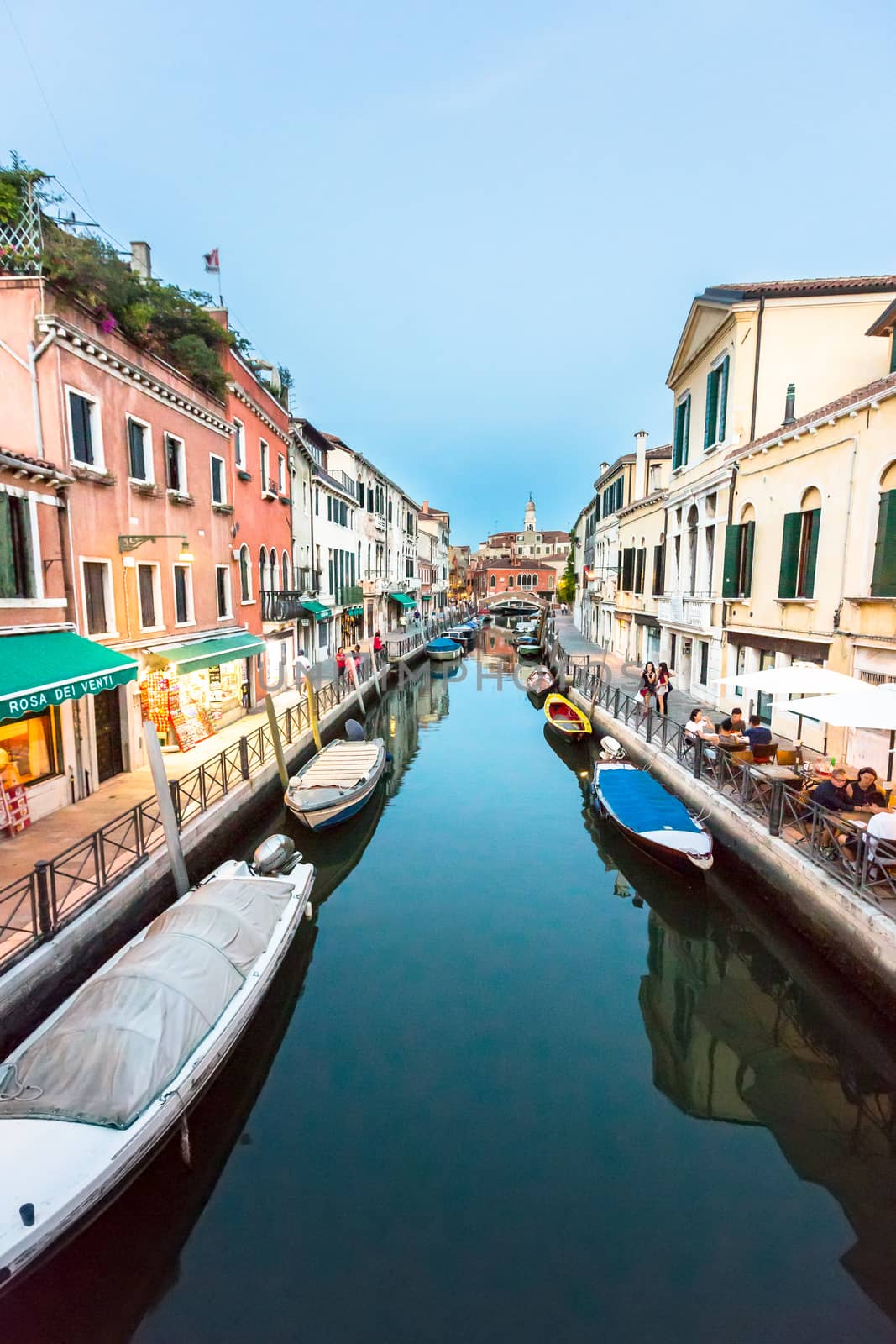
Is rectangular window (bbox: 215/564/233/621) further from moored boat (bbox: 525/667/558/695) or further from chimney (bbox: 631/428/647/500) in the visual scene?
chimney (bbox: 631/428/647/500)

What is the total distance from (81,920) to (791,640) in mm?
13812

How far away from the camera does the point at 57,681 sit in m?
9.04

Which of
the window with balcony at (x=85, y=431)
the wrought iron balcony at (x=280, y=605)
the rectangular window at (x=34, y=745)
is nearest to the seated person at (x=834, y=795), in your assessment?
the rectangular window at (x=34, y=745)

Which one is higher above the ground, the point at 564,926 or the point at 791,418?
the point at 791,418

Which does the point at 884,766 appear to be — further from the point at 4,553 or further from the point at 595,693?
the point at 4,553

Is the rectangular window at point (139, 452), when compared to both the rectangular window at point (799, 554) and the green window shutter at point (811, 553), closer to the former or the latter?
the rectangular window at point (799, 554)

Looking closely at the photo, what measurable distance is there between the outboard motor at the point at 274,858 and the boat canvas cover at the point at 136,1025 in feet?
7.05

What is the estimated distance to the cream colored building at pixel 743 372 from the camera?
1603 centimetres

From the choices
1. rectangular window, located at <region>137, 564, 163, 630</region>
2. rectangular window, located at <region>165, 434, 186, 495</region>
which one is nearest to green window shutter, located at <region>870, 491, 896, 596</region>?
rectangular window, located at <region>137, 564, 163, 630</region>

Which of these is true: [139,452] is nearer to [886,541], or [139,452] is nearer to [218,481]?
[218,481]

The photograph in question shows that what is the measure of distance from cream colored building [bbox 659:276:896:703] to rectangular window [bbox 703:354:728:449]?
2 centimetres

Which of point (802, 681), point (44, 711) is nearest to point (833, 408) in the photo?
point (802, 681)

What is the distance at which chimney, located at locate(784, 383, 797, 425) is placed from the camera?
1603 cm

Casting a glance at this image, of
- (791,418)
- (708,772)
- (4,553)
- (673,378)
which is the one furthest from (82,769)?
(673,378)
